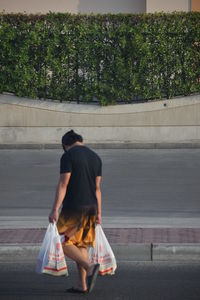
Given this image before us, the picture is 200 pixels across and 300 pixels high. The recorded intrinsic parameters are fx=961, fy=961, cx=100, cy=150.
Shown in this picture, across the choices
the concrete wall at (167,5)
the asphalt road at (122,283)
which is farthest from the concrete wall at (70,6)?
the asphalt road at (122,283)

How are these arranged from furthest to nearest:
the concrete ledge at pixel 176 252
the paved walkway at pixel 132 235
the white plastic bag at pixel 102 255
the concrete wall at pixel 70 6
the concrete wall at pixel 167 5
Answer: the concrete wall at pixel 70 6
the concrete wall at pixel 167 5
the paved walkway at pixel 132 235
the concrete ledge at pixel 176 252
the white plastic bag at pixel 102 255

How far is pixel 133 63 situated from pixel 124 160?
2.81 metres

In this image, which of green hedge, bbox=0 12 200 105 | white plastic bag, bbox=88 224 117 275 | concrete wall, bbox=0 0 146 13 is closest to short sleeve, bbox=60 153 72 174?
white plastic bag, bbox=88 224 117 275

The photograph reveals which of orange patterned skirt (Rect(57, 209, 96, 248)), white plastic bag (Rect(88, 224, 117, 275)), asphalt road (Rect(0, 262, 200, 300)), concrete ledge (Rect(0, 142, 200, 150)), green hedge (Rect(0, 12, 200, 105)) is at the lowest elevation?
asphalt road (Rect(0, 262, 200, 300))

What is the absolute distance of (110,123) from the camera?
21.6 meters

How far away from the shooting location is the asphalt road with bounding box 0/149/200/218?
15352 millimetres

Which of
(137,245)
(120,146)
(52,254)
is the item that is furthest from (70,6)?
(52,254)

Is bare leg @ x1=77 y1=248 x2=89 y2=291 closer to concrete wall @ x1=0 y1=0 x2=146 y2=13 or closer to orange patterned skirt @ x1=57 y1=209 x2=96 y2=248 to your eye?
orange patterned skirt @ x1=57 y1=209 x2=96 y2=248

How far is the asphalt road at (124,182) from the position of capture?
15352 millimetres

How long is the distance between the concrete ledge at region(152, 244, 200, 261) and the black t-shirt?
224 cm

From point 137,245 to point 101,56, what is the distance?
10492 millimetres

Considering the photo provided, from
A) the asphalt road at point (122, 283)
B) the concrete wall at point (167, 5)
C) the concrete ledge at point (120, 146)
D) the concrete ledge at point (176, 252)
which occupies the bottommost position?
the asphalt road at point (122, 283)

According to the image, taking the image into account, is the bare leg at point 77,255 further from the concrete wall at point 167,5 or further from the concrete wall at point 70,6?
the concrete wall at point 70,6

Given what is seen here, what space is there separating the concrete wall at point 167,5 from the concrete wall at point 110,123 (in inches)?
148
